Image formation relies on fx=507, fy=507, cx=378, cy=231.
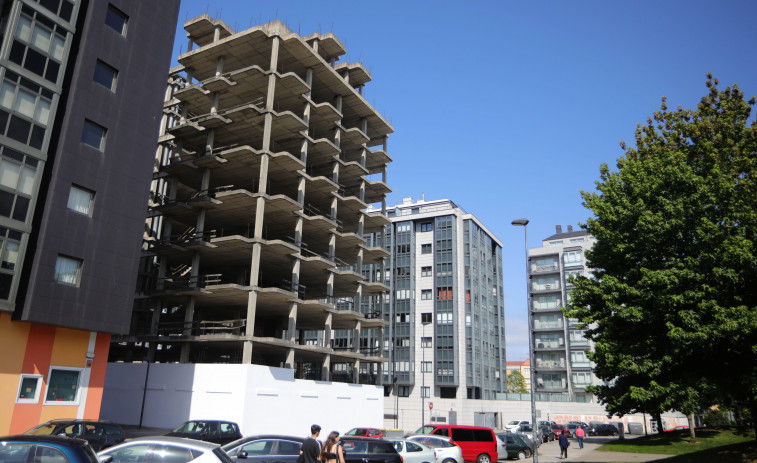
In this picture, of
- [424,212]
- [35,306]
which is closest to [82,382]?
[35,306]

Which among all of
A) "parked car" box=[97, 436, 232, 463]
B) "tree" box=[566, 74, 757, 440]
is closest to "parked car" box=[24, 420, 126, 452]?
"parked car" box=[97, 436, 232, 463]

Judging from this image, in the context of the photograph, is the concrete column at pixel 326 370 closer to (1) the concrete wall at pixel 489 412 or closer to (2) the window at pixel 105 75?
(2) the window at pixel 105 75

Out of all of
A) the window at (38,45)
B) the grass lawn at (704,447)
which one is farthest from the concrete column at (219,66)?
the grass lawn at (704,447)

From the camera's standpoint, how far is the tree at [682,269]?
20.7m

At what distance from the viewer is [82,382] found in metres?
25.7

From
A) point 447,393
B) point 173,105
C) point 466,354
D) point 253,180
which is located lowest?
point 447,393

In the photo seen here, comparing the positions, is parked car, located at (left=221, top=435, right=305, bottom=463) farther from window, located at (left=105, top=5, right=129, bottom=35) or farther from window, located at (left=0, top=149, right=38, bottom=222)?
window, located at (left=105, top=5, right=129, bottom=35)

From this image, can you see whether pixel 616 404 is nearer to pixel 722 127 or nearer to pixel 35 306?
pixel 722 127

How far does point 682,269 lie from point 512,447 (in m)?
17.2

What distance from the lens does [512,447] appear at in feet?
109

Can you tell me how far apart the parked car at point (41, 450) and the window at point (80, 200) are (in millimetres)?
19774

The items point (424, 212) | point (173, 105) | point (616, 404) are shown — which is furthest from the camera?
point (424, 212)

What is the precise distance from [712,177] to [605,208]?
482 cm

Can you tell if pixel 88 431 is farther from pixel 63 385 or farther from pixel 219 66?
pixel 219 66
